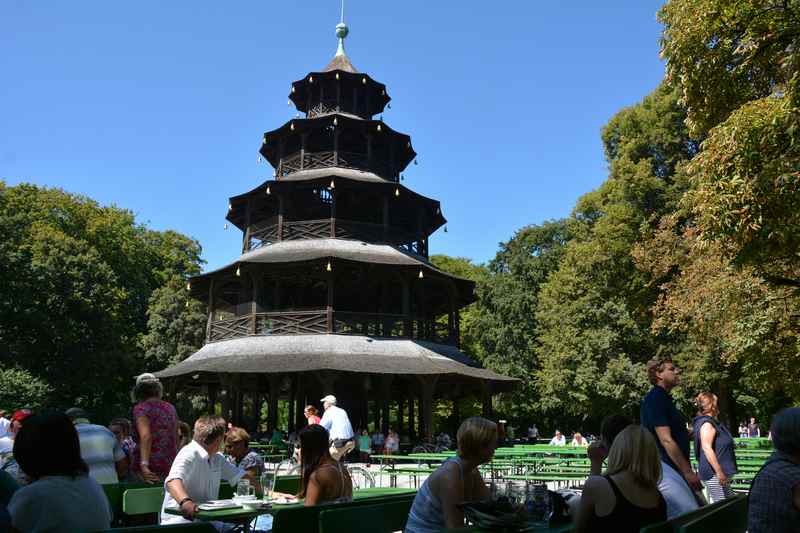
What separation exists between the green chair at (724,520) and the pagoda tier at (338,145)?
25881 millimetres

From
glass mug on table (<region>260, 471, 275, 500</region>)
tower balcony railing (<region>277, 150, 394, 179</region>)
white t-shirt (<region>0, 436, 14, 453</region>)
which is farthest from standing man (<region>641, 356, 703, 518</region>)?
tower balcony railing (<region>277, 150, 394, 179</region>)

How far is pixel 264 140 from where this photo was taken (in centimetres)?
3222

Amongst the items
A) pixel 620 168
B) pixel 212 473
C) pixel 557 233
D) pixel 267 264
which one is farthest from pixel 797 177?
pixel 557 233

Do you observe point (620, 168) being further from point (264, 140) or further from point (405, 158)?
point (264, 140)

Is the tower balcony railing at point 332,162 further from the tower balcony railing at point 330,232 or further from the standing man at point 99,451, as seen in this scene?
the standing man at point 99,451

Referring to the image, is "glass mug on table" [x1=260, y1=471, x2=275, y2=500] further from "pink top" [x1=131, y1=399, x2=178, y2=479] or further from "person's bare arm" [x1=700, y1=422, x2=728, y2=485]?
"person's bare arm" [x1=700, y1=422, x2=728, y2=485]

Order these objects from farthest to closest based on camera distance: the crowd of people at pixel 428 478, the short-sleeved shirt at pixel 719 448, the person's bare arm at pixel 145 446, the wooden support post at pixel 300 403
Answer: the wooden support post at pixel 300 403 < the short-sleeved shirt at pixel 719 448 < the person's bare arm at pixel 145 446 < the crowd of people at pixel 428 478

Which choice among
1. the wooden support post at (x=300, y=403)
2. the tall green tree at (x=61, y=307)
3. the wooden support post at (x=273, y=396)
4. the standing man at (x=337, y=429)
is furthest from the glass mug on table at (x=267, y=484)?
the tall green tree at (x=61, y=307)

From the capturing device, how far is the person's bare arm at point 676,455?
21.6 ft

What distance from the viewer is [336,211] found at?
97.8 ft

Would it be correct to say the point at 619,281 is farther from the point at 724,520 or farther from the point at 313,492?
the point at 313,492

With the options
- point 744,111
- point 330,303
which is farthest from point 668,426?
point 330,303

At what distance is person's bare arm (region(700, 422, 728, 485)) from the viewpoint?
789cm

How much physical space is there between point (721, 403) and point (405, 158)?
59.6 feet
